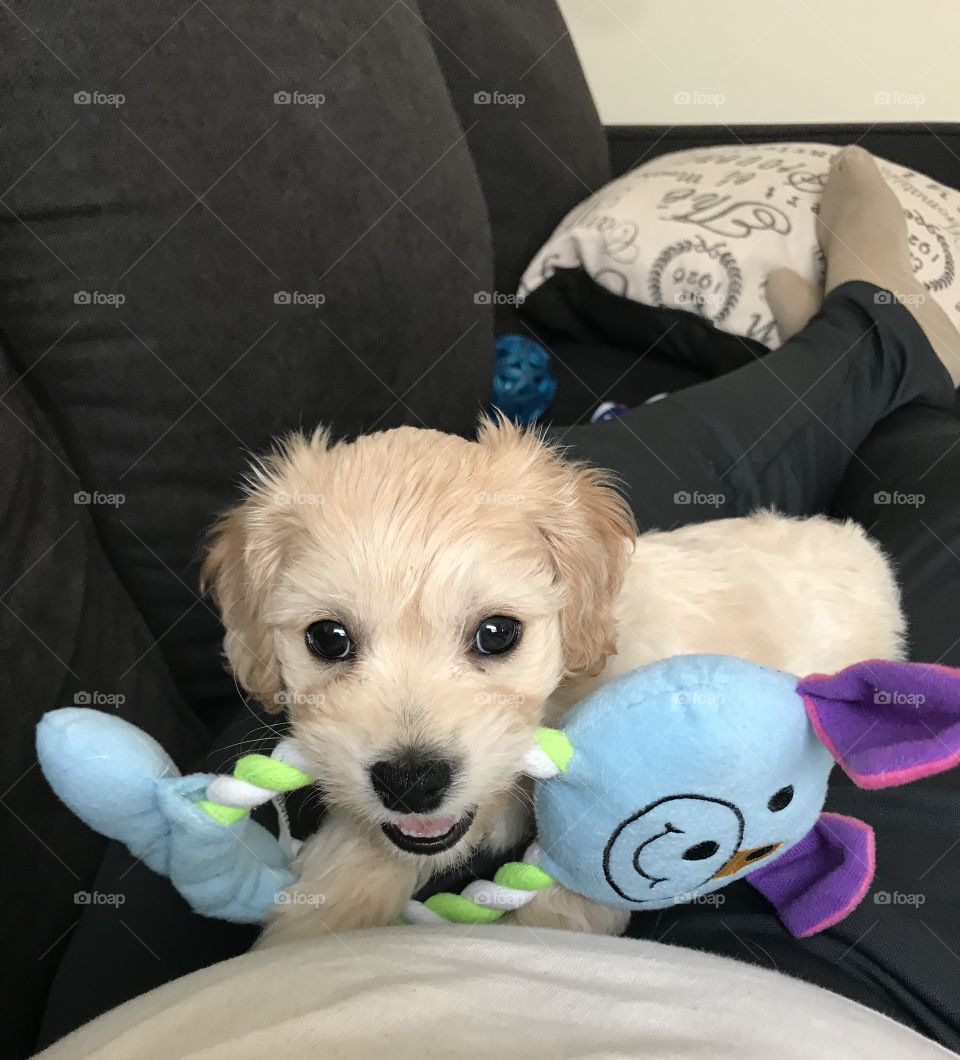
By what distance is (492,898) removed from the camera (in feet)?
3.55

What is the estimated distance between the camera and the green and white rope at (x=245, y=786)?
0.94m

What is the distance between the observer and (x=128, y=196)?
1.34 metres

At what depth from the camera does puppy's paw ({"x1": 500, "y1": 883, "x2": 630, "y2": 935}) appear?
3.58 ft

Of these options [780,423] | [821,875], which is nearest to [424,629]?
[821,875]

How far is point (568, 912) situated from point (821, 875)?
33 cm

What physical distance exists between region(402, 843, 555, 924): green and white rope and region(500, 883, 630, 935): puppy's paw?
2 centimetres

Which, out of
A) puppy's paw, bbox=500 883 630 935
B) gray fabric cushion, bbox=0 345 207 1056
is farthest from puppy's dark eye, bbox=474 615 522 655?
gray fabric cushion, bbox=0 345 207 1056

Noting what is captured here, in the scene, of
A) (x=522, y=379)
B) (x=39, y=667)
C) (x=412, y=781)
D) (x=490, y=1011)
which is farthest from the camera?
(x=522, y=379)

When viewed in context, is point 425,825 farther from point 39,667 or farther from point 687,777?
point 39,667

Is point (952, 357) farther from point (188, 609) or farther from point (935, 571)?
point (188, 609)

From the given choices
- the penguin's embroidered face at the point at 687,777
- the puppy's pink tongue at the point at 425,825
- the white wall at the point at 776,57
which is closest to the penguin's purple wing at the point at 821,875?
the penguin's embroidered face at the point at 687,777

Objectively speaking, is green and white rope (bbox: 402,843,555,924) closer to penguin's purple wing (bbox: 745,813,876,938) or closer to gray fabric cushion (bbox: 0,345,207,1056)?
penguin's purple wing (bbox: 745,813,876,938)

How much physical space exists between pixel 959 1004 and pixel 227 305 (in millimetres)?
1477

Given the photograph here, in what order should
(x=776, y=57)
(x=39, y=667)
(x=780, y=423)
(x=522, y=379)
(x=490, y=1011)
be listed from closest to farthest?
(x=490, y=1011) → (x=39, y=667) → (x=780, y=423) → (x=522, y=379) → (x=776, y=57)
